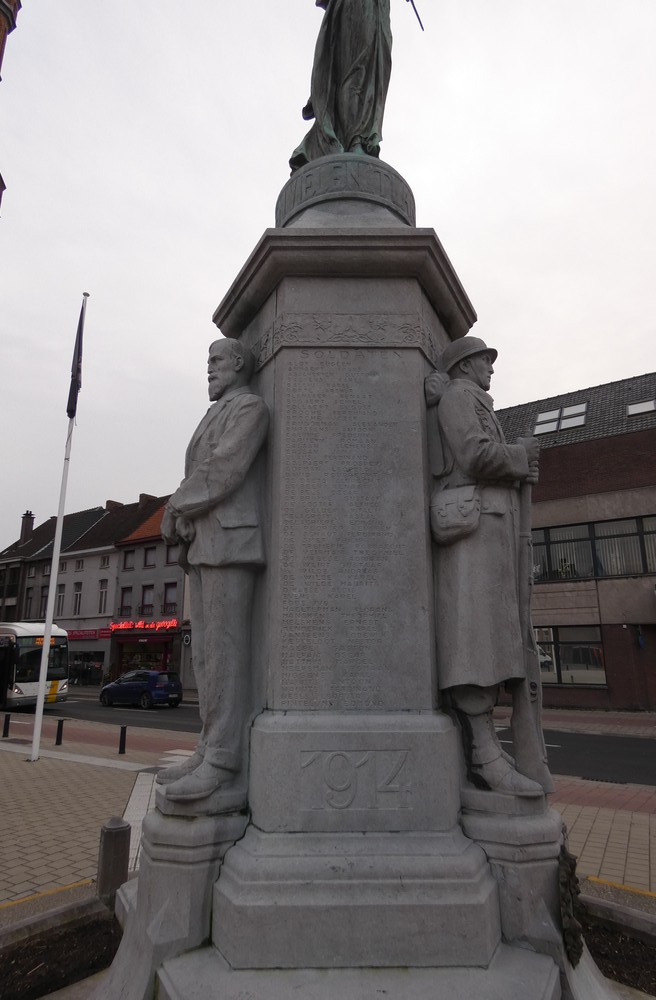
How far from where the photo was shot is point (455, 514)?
337cm

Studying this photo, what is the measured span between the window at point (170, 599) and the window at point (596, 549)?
954 inches

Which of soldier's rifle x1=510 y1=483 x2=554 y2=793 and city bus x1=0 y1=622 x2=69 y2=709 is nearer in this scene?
soldier's rifle x1=510 y1=483 x2=554 y2=793

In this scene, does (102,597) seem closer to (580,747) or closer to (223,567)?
(580,747)

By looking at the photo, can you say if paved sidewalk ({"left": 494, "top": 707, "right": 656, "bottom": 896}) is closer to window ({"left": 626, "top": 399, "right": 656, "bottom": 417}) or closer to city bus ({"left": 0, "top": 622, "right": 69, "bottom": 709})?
window ({"left": 626, "top": 399, "right": 656, "bottom": 417})

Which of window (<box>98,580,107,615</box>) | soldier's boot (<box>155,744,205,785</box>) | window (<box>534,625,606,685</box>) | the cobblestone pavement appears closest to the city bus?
the cobblestone pavement

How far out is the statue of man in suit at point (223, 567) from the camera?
3232 mm

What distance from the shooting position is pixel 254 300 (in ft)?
13.3

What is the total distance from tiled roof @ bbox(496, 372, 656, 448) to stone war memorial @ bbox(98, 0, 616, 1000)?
22020 millimetres

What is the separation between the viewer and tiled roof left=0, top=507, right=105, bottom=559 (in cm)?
5309

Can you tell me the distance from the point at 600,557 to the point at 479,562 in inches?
909

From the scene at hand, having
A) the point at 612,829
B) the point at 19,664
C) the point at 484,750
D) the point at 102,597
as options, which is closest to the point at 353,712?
the point at 484,750

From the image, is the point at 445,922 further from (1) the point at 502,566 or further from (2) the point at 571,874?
(1) the point at 502,566

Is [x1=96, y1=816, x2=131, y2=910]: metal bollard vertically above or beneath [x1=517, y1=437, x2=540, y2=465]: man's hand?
beneath

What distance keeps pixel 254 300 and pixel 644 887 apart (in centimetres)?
572
